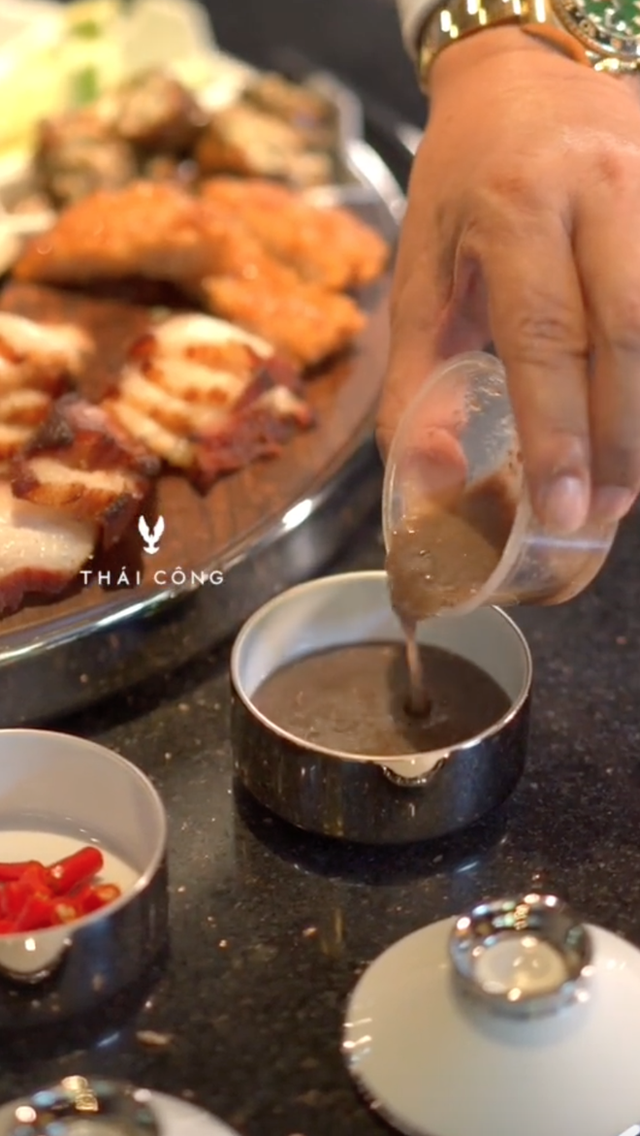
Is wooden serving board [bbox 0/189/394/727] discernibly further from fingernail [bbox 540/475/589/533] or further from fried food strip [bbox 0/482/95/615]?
fingernail [bbox 540/475/589/533]

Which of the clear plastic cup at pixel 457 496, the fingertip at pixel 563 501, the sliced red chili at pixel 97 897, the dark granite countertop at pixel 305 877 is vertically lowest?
the dark granite countertop at pixel 305 877

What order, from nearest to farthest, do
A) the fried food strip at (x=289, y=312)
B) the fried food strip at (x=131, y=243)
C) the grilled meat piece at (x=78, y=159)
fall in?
the fried food strip at (x=289, y=312)
the fried food strip at (x=131, y=243)
the grilled meat piece at (x=78, y=159)

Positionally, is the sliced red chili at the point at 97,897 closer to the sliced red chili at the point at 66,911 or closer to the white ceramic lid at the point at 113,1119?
the sliced red chili at the point at 66,911

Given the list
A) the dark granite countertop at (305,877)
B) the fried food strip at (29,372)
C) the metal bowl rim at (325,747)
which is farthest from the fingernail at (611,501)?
the fried food strip at (29,372)

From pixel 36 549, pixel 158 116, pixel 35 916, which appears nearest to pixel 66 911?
pixel 35 916

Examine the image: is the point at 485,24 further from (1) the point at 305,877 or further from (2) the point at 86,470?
(1) the point at 305,877

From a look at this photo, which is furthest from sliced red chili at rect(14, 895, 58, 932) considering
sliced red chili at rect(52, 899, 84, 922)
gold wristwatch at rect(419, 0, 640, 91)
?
gold wristwatch at rect(419, 0, 640, 91)

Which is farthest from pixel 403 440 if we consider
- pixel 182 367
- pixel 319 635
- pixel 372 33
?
pixel 372 33

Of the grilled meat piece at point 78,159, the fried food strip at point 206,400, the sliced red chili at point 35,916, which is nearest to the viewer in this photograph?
the sliced red chili at point 35,916
